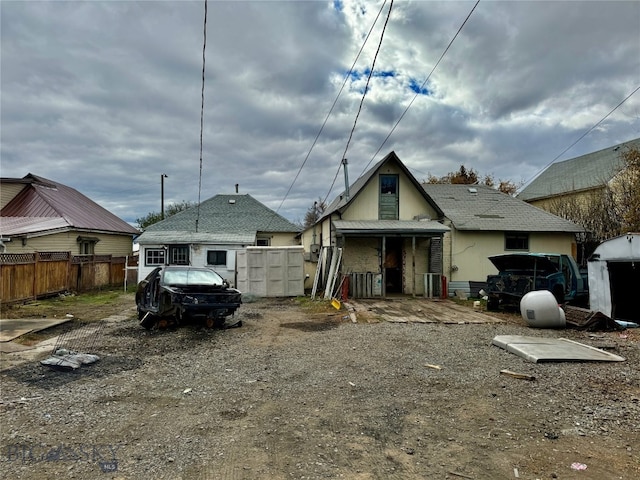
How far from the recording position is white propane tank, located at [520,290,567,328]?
31.8ft

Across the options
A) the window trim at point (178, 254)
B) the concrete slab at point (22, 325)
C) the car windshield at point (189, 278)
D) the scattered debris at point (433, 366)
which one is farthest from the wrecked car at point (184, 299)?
the window trim at point (178, 254)

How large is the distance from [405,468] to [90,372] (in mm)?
5122

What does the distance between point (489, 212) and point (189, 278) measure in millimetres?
15234

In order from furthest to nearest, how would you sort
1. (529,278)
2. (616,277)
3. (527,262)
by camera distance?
1. (527,262)
2. (529,278)
3. (616,277)

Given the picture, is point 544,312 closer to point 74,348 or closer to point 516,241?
point 516,241

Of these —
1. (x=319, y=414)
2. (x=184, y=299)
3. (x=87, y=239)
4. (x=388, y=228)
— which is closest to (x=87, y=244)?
(x=87, y=239)

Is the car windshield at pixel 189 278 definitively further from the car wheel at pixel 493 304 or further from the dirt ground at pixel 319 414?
the car wheel at pixel 493 304

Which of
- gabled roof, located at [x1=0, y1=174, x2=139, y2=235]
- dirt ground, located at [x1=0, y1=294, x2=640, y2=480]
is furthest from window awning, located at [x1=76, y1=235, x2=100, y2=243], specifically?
dirt ground, located at [x1=0, y1=294, x2=640, y2=480]

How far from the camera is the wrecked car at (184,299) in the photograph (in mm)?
8773

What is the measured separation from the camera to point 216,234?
883 inches

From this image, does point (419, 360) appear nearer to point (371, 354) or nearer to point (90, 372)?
point (371, 354)

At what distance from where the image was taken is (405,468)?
10.7 feet

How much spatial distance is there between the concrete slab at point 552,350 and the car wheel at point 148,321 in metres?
7.92

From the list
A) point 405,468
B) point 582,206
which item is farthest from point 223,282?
point 582,206
